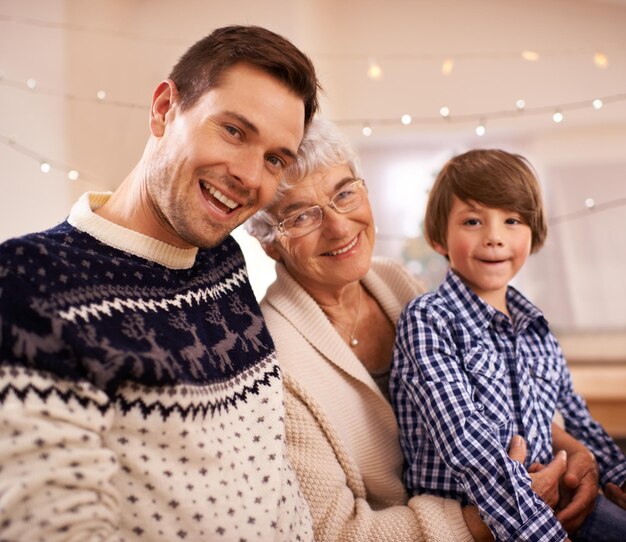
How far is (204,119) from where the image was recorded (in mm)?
1337

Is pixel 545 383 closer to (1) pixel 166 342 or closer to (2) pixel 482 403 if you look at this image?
(2) pixel 482 403

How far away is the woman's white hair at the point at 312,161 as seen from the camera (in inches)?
65.6

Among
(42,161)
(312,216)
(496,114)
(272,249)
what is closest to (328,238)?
(312,216)

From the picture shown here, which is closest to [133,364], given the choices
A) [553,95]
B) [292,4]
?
[292,4]

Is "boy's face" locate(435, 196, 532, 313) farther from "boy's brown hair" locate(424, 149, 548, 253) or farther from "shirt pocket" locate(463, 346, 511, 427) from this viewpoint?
"shirt pocket" locate(463, 346, 511, 427)

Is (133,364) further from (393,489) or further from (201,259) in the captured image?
(393,489)

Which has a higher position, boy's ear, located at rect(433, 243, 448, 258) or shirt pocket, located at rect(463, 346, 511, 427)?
boy's ear, located at rect(433, 243, 448, 258)

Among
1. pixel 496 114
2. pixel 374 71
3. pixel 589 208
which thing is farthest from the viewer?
pixel 374 71

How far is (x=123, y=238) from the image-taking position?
128 cm

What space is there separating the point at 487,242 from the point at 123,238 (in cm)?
92

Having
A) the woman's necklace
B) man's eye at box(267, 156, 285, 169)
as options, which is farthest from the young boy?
man's eye at box(267, 156, 285, 169)

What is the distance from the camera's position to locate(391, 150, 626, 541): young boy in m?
1.40

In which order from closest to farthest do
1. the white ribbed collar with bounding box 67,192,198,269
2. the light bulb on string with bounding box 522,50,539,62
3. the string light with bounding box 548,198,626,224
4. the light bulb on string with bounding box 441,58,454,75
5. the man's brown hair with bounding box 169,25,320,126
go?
the white ribbed collar with bounding box 67,192,198,269, the man's brown hair with bounding box 169,25,320,126, the string light with bounding box 548,198,626,224, the light bulb on string with bounding box 522,50,539,62, the light bulb on string with bounding box 441,58,454,75

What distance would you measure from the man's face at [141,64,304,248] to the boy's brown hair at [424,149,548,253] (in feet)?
1.89
